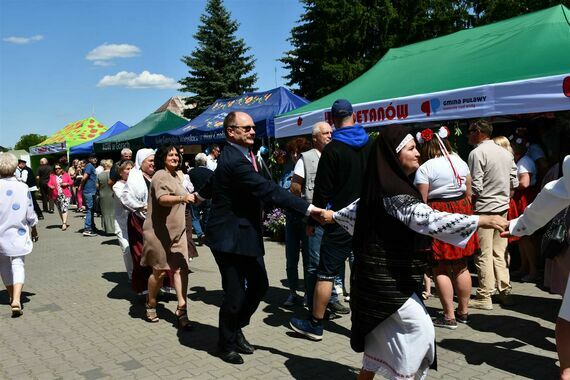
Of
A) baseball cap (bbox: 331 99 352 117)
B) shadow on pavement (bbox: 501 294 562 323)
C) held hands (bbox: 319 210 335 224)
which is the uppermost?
baseball cap (bbox: 331 99 352 117)

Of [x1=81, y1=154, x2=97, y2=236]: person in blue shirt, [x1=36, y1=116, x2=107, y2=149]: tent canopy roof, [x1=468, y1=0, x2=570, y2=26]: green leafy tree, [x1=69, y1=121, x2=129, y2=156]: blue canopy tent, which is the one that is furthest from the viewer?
[x1=468, y1=0, x2=570, y2=26]: green leafy tree

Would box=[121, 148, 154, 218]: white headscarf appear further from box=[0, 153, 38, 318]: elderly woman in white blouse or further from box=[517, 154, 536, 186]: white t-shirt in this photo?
box=[517, 154, 536, 186]: white t-shirt

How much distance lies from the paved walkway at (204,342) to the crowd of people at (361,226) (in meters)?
0.20

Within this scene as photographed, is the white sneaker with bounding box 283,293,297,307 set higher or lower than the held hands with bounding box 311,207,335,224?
lower

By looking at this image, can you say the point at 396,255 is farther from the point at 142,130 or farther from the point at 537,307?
the point at 142,130

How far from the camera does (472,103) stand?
21.7ft

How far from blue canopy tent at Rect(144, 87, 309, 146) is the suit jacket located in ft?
27.3

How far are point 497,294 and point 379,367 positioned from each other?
143 inches

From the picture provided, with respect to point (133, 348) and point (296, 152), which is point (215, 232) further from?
point (296, 152)

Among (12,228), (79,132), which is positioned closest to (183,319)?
(12,228)

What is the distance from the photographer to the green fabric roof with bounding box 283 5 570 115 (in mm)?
6531

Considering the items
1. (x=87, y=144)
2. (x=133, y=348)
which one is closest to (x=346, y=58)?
(x=87, y=144)

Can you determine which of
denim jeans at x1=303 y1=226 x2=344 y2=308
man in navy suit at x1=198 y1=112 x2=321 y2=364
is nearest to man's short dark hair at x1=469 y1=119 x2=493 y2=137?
denim jeans at x1=303 y1=226 x2=344 y2=308

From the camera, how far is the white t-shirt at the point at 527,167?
643 cm
